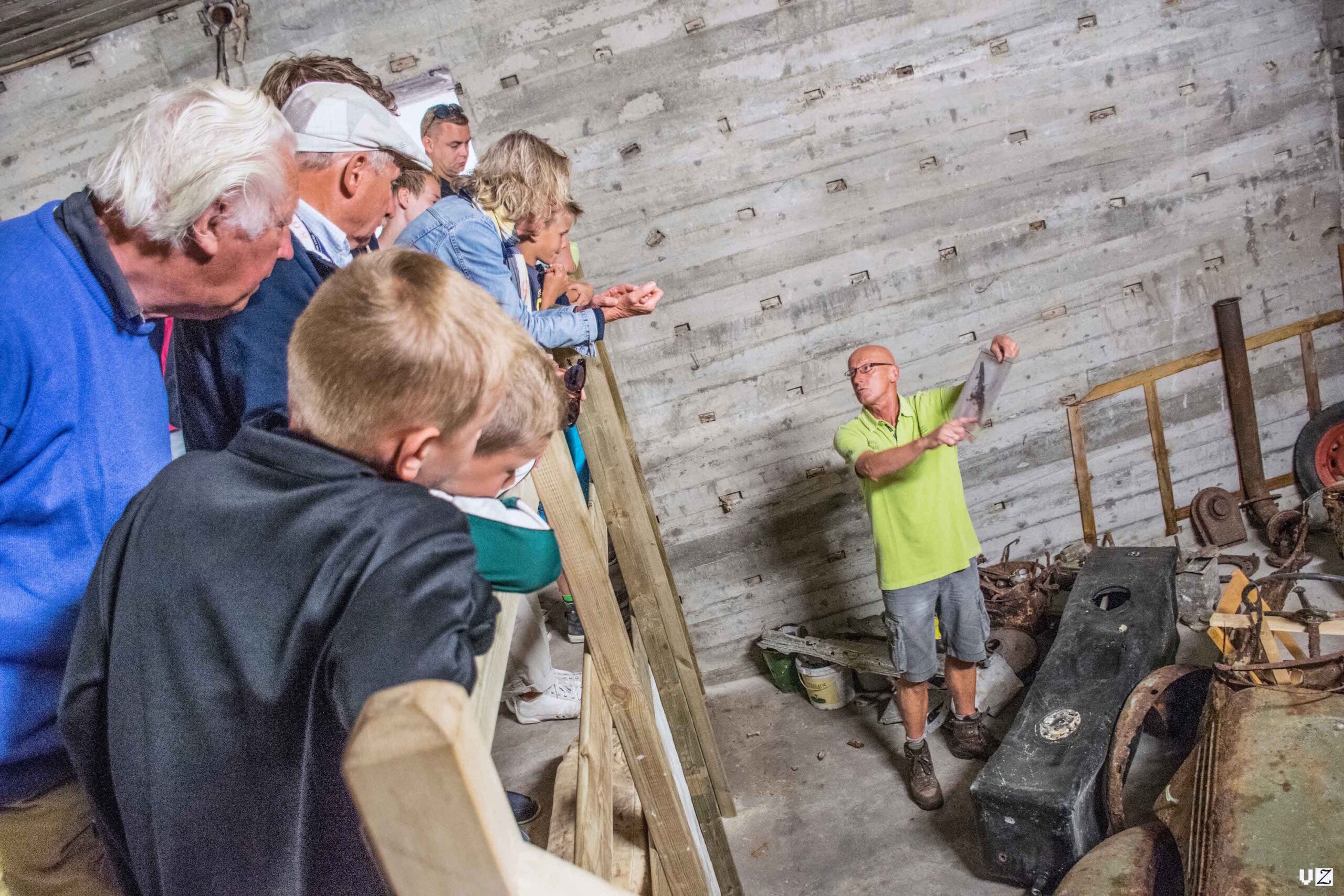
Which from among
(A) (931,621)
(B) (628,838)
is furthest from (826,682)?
(B) (628,838)

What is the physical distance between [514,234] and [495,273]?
0.42 m

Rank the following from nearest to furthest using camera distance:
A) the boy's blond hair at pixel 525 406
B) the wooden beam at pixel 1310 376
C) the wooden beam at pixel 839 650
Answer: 1. the boy's blond hair at pixel 525 406
2. the wooden beam at pixel 839 650
3. the wooden beam at pixel 1310 376

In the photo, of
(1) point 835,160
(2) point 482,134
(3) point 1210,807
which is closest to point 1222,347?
(1) point 835,160

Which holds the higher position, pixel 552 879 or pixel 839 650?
pixel 552 879

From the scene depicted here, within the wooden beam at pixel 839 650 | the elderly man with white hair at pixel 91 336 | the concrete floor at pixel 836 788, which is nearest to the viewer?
the elderly man with white hair at pixel 91 336

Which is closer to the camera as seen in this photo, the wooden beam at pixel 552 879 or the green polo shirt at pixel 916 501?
the wooden beam at pixel 552 879

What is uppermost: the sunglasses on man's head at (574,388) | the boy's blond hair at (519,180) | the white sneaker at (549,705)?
the boy's blond hair at (519,180)

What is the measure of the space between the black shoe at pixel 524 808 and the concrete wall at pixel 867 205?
3.38 metres

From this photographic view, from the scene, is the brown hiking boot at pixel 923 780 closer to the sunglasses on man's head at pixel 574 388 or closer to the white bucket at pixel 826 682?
the white bucket at pixel 826 682

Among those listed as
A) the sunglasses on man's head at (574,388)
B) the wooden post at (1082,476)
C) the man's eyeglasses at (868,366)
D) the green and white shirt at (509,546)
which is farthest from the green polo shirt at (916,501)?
the green and white shirt at (509,546)

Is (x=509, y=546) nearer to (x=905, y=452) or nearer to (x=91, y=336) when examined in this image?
(x=91, y=336)

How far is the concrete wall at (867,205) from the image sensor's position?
5859 millimetres

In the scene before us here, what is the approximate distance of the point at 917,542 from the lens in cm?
525

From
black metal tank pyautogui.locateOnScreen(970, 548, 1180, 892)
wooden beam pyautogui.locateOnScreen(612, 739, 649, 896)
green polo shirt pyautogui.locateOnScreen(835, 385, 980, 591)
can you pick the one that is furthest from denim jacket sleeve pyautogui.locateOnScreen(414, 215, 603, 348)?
black metal tank pyautogui.locateOnScreen(970, 548, 1180, 892)
